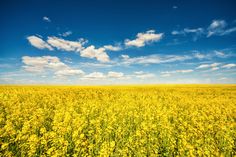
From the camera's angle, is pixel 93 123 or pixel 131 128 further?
pixel 131 128

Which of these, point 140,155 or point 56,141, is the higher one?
point 56,141

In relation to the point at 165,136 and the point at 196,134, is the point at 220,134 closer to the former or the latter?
the point at 196,134

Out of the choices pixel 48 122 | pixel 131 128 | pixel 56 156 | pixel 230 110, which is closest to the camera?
pixel 56 156

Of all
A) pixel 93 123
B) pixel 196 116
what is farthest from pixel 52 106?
pixel 196 116

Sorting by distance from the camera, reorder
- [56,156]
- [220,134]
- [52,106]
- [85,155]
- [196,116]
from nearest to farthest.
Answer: [56,156], [85,155], [220,134], [196,116], [52,106]

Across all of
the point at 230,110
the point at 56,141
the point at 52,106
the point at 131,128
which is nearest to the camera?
the point at 56,141

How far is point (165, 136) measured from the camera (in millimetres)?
6867

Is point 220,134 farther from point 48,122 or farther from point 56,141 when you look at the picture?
point 48,122

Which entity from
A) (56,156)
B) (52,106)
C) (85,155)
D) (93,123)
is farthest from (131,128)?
(52,106)

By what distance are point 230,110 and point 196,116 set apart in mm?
2523

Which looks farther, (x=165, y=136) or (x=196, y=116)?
(x=196, y=116)

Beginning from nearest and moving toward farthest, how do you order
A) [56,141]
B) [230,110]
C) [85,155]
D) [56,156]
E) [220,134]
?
[56,156], [85,155], [56,141], [220,134], [230,110]

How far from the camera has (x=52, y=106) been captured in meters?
12.2

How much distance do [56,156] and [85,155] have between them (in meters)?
0.72
